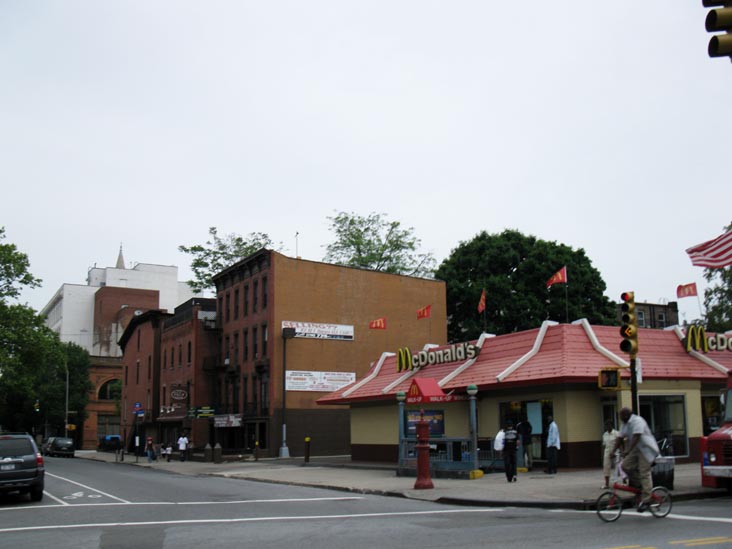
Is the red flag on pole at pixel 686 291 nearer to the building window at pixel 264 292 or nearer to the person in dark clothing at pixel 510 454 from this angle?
the person in dark clothing at pixel 510 454

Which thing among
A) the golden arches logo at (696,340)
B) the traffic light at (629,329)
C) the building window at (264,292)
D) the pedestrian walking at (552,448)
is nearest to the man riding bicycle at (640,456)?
the traffic light at (629,329)

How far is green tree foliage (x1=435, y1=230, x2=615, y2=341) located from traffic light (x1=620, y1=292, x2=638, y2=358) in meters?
36.6

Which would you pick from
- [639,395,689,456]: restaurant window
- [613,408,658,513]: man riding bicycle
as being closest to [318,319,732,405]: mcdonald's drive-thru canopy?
[639,395,689,456]: restaurant window

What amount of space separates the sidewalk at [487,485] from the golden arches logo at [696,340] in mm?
4506

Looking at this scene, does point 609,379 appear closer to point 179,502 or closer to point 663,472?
point 663,472

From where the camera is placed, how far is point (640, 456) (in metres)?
13.6

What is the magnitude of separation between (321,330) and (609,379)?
105 ft

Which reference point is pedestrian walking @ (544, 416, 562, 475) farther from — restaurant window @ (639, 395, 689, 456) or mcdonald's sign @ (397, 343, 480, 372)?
mcdonald's sign @ (397, 343, 480, 372)

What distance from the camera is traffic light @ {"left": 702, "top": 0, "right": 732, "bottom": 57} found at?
17.3ft

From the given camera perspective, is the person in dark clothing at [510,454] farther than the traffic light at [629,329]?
Yes

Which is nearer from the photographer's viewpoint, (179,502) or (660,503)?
(660,503)

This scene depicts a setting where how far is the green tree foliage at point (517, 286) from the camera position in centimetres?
5400

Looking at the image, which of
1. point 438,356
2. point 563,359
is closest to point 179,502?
point 563,359

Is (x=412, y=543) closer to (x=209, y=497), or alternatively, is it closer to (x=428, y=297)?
(x=209, y=497)
